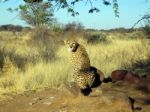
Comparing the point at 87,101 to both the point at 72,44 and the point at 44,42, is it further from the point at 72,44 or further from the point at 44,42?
the point at 44,42

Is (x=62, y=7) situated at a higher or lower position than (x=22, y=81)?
higher

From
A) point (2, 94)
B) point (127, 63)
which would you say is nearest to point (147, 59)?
point (127, 63)

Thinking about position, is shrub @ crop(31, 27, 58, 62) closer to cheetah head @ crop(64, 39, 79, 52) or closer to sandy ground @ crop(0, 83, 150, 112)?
sandy ground @ crop(0, 83, 150, 112)

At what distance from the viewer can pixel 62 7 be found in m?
8.49

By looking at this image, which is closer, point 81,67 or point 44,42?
point 81,67

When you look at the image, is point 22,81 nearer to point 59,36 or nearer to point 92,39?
point 59,36

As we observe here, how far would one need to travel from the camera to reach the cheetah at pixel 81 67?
8.17 m

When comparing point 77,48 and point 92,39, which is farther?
point 92,39

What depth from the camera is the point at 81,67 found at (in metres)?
8.37

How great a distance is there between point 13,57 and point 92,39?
15.0 metres

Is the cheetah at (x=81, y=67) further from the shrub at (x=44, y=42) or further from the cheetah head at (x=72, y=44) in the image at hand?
the shrub at (x=44, y=42)

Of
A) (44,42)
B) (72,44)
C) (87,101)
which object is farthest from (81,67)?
(44,42)

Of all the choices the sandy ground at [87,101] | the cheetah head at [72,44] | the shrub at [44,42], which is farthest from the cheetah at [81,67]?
the shrub at [44,42]

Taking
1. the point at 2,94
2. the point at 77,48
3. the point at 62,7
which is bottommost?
the point at 2,94
